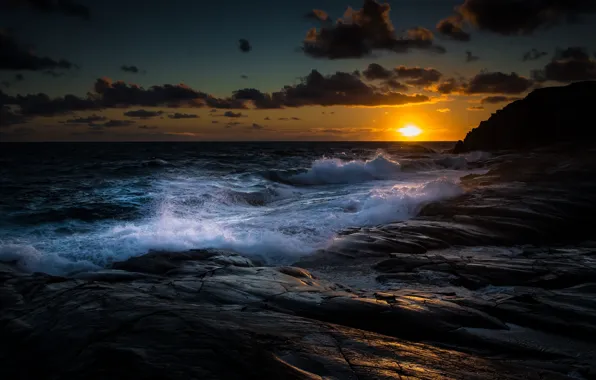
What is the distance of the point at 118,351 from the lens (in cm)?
263

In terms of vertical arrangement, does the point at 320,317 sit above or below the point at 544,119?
below

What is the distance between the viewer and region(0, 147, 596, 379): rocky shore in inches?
105

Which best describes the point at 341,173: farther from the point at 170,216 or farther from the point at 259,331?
the point at 259,331

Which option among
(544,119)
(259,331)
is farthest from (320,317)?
(544,119)

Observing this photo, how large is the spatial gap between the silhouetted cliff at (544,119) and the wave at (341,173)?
1738 centimetres

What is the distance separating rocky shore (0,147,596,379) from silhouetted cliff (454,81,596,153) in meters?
32.4

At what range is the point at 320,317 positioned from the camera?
388 centimetres

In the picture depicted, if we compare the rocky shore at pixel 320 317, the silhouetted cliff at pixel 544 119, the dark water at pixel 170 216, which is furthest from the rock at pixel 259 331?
the silhouetted cliff at pixel 544 119

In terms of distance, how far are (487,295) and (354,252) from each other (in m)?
2.73

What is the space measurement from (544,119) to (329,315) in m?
40.2

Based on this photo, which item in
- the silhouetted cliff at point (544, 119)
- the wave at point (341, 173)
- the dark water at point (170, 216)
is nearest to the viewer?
the dark water at point (170, 216)

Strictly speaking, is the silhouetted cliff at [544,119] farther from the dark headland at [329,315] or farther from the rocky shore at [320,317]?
the rocky shore at [320,317]

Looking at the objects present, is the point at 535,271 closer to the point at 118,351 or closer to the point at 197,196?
the point at 118,351

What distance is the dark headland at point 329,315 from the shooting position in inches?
105
